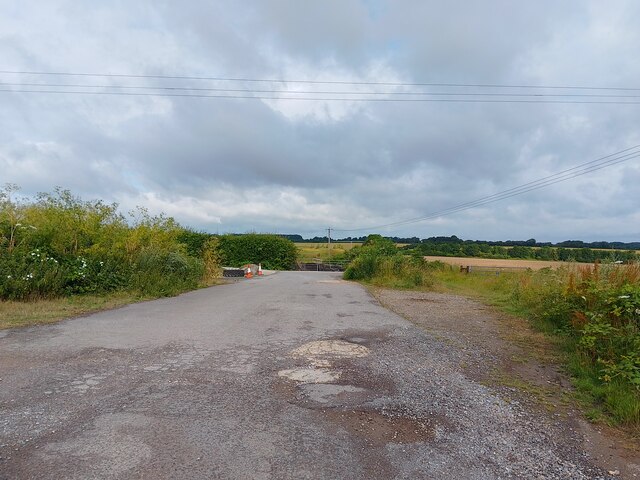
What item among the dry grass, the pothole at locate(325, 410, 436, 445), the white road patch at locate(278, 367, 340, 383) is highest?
the dry grass

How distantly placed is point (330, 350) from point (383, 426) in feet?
9.32

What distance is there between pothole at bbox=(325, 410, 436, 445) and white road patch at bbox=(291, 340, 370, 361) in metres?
2.07

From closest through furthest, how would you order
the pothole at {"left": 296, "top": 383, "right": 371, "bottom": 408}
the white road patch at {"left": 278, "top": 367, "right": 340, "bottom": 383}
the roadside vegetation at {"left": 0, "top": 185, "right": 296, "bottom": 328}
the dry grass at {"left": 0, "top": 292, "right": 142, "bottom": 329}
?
the pothole at {"left": 296, "top": 383, "right": 371, "bottom": 408}, the white road patch at {"left": 278, "top": 367, "right": 340, "bottom": 383}, the dry grass at {"left": 0, "top": 292, "right": 142, "bottom": 329}, the roadside vegetation at {"left": 0, "top": 185, "right": 296, "bottom": 328}

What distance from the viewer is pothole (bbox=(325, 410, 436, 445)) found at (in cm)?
362

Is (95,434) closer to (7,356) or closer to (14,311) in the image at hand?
(7,356)

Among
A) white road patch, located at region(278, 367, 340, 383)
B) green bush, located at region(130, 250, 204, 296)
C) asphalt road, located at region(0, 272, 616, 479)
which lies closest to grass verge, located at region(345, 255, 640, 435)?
asphalt road, located at region(0, 272, 616, 479)

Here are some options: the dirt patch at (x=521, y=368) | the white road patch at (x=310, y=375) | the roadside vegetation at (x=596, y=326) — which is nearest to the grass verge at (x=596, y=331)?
the roadside vegetation at (x=596, y=326)

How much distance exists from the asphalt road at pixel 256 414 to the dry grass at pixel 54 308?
129 cm

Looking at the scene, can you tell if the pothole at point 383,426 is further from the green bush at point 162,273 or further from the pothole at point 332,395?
the green bush at point 162,273

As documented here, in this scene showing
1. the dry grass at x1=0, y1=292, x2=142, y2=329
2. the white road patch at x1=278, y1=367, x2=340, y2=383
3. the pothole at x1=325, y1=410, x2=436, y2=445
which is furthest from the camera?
the dry grass at x1=0, y1=292, x2=142, y2=329

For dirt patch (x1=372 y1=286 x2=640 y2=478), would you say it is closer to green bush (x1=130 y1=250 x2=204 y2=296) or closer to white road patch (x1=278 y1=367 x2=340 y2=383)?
white road patch (x1=278 y1=367 x2=340 y2=383)

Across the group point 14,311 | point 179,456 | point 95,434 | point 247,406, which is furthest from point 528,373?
point 14,311

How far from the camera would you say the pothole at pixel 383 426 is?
142 inches

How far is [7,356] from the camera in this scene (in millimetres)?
5859
